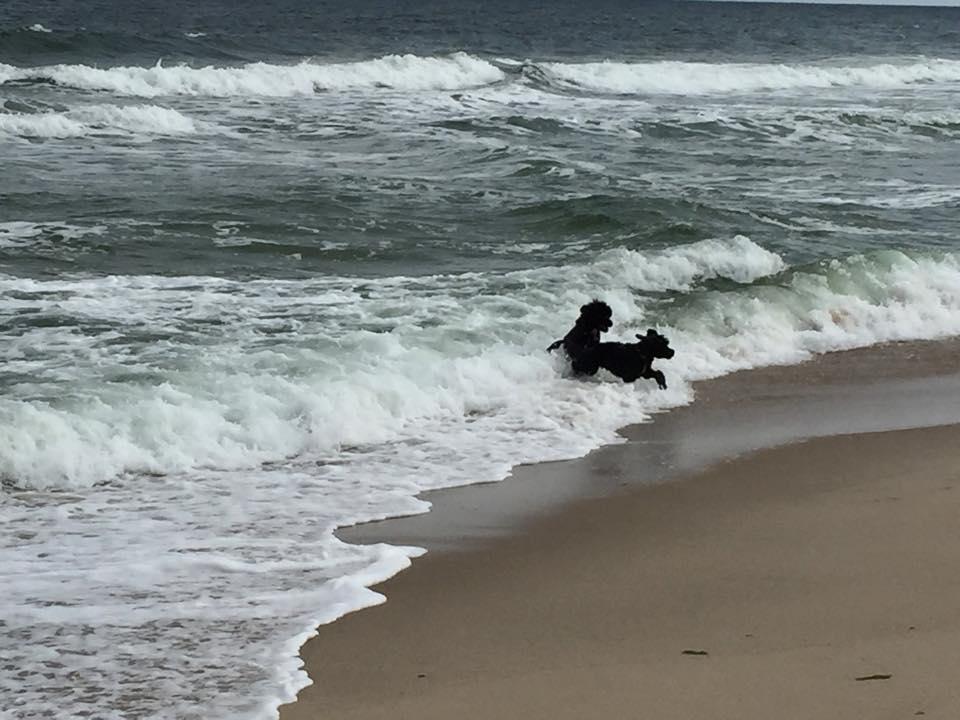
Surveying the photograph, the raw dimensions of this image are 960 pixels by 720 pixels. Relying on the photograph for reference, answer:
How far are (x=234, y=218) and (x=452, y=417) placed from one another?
20.4ft

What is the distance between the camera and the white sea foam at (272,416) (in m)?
4.79

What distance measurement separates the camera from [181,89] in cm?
2981

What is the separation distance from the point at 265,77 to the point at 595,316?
24.3 m

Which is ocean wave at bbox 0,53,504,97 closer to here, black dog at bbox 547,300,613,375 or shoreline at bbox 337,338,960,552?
black dog at bbox 547,300,613,375

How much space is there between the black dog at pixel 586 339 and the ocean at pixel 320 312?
0.13 meters

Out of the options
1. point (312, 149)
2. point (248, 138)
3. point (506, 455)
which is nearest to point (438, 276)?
point (506, 455)

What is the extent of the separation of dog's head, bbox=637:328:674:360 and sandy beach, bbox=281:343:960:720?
751 mm

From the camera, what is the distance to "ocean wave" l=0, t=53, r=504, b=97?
29.2 m

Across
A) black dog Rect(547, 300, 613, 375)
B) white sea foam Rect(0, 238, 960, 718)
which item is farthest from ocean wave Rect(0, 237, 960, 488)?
black dog Rect(547, 300, 613, 375)

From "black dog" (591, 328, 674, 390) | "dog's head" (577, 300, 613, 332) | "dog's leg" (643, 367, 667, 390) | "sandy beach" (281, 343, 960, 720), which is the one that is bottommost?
"sandy beach" (281, 343, 960, 720)

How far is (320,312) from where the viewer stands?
977 centimetres

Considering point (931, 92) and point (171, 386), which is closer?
point (171, 386)

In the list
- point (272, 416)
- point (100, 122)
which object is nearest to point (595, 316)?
point (272, 416)

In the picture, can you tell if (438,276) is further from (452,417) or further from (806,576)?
(806,576)
